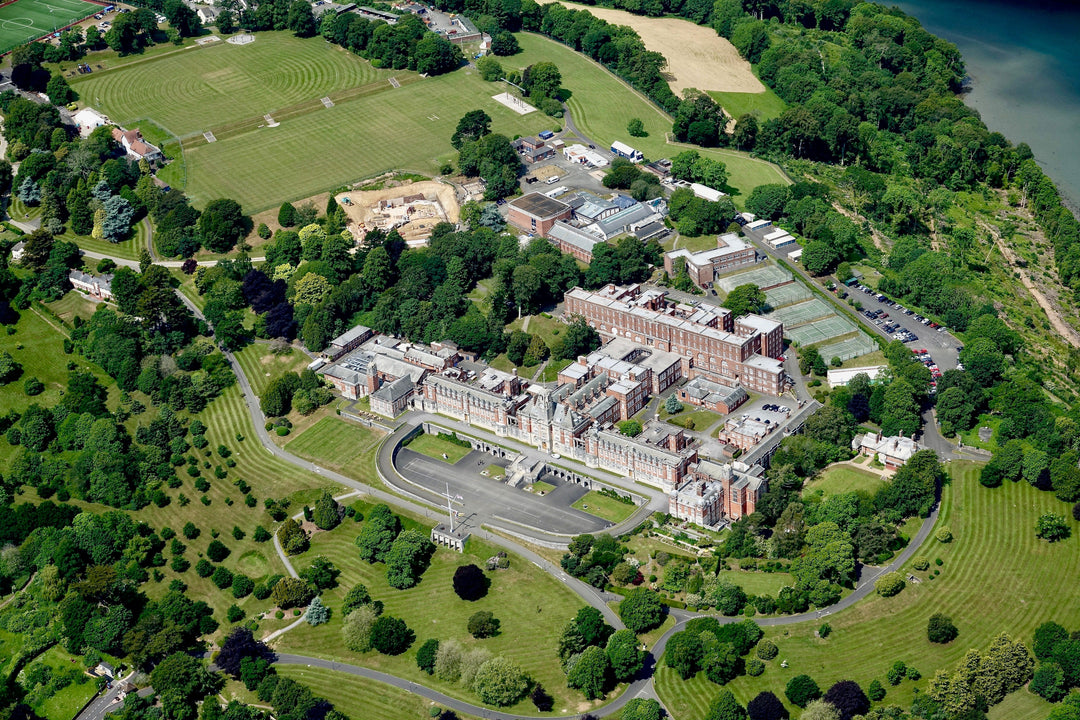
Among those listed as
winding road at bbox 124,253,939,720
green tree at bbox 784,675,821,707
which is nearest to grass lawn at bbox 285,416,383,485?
winding road at bbox 124,253,939,720

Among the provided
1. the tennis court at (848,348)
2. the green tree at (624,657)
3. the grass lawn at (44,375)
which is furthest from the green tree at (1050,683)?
the grass lawn at (44,375)

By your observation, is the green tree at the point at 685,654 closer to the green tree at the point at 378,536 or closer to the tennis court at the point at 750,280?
the green tree at the point at 378,536

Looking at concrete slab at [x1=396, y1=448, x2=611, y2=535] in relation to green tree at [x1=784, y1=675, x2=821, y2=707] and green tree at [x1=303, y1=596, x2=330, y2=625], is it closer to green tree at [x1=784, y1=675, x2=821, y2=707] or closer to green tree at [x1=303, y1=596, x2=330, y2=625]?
green tree at [x1=303, y1=596, x2=330, y2=625]

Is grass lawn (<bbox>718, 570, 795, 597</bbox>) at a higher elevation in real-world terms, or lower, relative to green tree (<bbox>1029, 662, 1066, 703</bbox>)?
lower

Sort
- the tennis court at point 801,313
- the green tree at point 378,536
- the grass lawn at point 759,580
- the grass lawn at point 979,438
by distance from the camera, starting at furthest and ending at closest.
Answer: the tennis court at point 801,313, the grass lawn at point 979,438, the green tree at point 378,536, the grass lawn at point 759,580

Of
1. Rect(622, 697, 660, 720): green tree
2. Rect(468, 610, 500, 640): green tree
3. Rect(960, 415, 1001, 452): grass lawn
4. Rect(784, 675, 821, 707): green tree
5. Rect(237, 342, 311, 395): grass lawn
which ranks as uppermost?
Rect(960, 415, 1001, 452): grass lawn

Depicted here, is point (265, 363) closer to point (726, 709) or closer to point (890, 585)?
point (726, 709)
